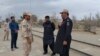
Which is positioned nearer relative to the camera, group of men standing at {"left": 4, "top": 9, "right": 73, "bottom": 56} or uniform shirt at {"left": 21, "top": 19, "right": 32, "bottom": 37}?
group of men standing at {"left": 4, "top": 9, "right": 73, "bottom": 56}

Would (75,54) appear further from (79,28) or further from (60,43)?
(79,28)

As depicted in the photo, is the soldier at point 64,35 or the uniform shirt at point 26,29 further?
the uniform shirt at point 26,29

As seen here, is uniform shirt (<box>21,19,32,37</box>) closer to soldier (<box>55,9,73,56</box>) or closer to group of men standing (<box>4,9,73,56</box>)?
group of men standing (<box>4,9,73,56</box>)

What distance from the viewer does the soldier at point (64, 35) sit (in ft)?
30.3

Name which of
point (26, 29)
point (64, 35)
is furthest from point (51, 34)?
point (64, 35)

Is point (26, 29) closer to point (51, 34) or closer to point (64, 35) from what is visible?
point (51, 34)

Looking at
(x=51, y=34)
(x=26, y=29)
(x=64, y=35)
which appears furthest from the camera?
(x=51, y=34)

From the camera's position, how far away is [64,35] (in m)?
9.38

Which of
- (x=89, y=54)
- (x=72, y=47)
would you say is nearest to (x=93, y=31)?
(x=72, y=47)

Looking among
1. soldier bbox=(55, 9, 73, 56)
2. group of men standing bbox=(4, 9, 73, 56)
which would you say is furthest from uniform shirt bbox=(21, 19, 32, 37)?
soldier bbox=(55, 9, 73, 56)

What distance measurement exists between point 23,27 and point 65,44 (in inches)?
141

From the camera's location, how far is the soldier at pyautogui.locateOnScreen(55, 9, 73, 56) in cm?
923

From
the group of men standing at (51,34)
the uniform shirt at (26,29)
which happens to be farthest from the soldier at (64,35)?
the uniform shirt at (26,29)

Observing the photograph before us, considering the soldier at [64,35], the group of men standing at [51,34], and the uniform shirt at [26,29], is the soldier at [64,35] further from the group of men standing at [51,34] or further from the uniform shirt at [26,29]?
the uniform shirt at [26,29]
